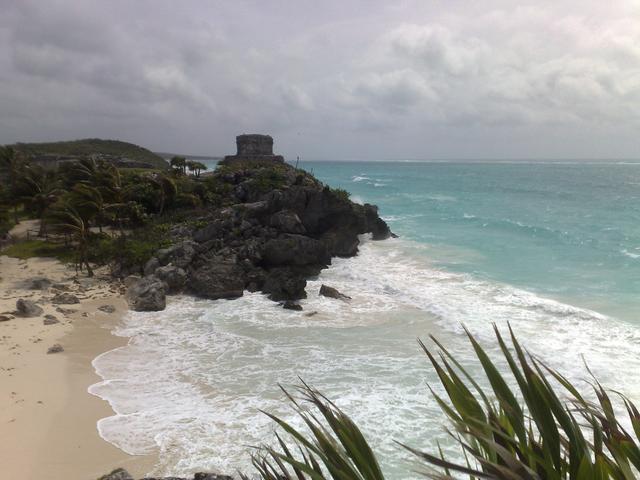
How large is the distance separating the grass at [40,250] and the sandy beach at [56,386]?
4.95m

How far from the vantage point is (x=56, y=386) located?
36.6 feet

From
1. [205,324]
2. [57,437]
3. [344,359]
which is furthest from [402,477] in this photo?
[205,324]

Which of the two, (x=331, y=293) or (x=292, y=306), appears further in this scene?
(x=331, y=293)

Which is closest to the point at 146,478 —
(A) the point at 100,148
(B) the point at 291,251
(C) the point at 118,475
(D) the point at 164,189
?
(C) the point at 118,475

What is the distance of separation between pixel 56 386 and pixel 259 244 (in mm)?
13475

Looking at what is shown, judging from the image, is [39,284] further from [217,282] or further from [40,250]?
[40,250]

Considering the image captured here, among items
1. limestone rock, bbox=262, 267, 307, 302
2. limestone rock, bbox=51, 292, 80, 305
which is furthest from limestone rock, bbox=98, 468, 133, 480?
limestone rock, bbox=51, 292, 80, 305

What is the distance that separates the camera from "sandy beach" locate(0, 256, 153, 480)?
827 centimetres

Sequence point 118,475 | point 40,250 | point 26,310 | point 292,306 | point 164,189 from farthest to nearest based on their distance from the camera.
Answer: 1. point 164,189
2. point 40,250
3. point 292,306
4. point 26,310
5. point 118,475

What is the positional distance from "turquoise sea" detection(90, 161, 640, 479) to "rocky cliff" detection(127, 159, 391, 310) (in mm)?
902

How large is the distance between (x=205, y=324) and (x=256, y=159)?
1305 inches

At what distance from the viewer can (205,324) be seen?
16125 millimetres

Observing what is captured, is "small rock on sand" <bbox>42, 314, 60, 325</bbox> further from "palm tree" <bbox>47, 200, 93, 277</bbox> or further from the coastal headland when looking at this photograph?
"palm tree" <bbox>47, 200, 93, 277</bbox>

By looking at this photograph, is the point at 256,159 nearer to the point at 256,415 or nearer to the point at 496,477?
the point at 256,415
